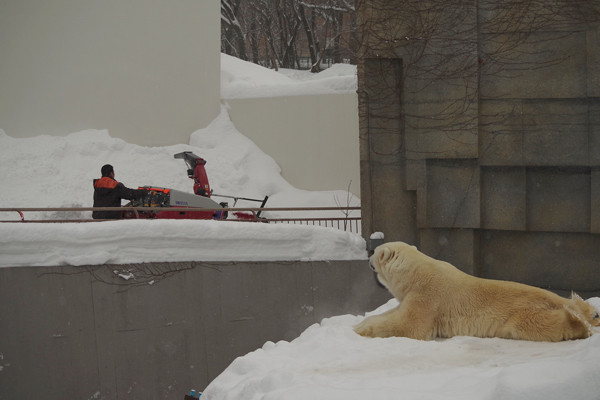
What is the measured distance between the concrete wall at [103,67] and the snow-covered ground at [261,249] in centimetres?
51

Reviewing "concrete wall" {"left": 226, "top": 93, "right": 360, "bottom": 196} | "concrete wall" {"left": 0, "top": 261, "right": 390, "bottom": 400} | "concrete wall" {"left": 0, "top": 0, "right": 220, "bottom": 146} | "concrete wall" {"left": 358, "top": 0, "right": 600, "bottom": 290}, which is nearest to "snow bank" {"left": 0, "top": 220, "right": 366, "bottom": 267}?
"concrete wall" {"left": 0, "top": 261, "right": 390, "bottom": 400}

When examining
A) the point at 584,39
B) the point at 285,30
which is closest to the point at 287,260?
the point at 584,39

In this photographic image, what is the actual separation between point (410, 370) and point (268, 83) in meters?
16.4

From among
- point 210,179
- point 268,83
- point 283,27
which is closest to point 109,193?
point 210,179

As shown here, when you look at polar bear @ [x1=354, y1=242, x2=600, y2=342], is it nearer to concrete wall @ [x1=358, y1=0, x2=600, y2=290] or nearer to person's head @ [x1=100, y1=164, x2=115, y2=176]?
concrete wall @ [x1=358, y1=0, x2=600, y2=290]

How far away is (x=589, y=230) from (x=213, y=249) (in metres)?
4.57

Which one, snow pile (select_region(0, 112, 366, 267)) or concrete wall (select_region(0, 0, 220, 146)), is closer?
snow pile (select_region(0, 112, 366, 267))

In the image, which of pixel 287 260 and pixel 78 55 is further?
pixel 78 55

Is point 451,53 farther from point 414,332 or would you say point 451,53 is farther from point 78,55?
point 78,55

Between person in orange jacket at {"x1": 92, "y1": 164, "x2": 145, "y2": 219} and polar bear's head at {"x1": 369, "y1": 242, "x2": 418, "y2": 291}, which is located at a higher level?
person in orange jacket at {"x1": 92, "y1": 164, "x2": 145, "y2": 219}

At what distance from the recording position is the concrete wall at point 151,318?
28.0 ft

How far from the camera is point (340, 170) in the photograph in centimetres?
1842

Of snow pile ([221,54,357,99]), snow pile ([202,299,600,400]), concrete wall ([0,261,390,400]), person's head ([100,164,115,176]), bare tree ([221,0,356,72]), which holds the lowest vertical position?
concrete wall ([0,261,390,400])

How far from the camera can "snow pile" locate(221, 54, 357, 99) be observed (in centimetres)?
1877
